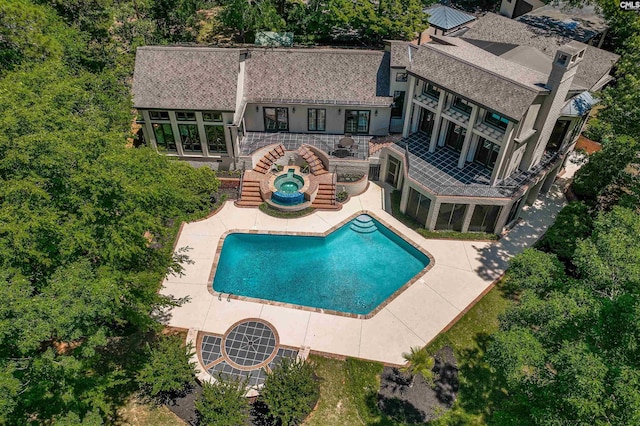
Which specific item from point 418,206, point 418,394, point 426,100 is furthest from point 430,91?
point 418,394

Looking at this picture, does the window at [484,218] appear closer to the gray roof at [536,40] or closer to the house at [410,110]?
the house at [410,110]

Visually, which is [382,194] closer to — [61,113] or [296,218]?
[296,218]

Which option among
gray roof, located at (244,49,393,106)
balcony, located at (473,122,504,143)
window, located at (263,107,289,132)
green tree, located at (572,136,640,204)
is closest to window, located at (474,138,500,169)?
balcony, located at (473,122,504,143)

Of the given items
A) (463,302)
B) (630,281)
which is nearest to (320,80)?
(463,302)

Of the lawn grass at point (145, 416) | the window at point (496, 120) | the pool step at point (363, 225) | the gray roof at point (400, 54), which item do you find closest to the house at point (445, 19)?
the gray roof at point (400, 54)

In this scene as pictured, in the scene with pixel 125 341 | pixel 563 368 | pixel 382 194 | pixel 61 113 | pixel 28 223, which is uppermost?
pixel 61 113

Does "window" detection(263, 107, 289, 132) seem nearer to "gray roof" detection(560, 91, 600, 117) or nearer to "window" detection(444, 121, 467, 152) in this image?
"window" detection(444, 121, 467, 152)
